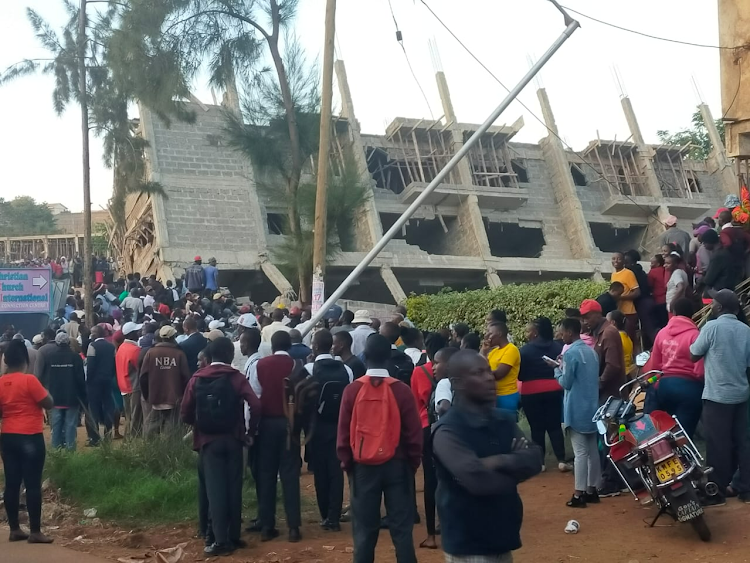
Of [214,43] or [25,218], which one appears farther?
[25,218]

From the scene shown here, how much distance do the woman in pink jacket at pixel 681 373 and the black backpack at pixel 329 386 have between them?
8.96ft

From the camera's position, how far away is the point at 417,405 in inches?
252

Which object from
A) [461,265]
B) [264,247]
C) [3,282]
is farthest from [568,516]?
[461,265]

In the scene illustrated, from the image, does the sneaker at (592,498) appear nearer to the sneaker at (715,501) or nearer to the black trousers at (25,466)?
the sneaker at (715,501)

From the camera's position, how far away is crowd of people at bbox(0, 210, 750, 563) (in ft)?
12.1

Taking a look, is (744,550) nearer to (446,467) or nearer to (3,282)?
(446,467)

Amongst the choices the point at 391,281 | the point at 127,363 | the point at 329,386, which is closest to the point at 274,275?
the point at 391,281

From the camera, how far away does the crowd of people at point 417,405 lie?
370 centimetres

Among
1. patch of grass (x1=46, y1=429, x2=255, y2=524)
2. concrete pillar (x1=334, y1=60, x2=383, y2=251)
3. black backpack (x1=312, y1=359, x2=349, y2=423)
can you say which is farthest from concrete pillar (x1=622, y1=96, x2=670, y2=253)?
black backpack (x1=312, y1=359, x2=349, y2=423)

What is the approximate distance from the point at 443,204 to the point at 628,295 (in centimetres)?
2173

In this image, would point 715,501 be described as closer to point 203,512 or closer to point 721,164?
point 203,512

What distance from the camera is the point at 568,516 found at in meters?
7.27

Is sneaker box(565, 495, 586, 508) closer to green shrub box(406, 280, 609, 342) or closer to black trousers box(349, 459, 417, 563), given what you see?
black trousers box(349, 459, 417, 563)

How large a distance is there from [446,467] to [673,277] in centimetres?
747
